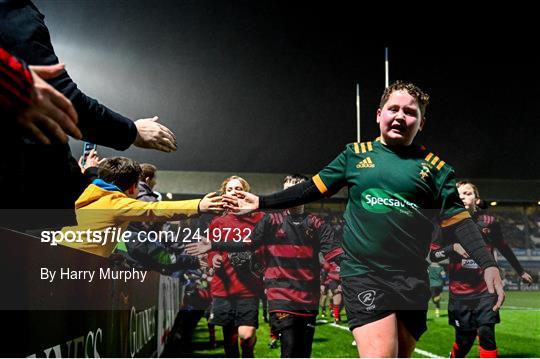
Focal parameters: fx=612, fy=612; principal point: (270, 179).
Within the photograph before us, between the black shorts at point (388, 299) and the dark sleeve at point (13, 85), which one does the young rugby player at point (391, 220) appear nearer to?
the black shorts at point (388, 299)

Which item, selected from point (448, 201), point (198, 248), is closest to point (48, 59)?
point (448, 201)

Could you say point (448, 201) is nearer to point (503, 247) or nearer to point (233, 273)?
point (233, 273)

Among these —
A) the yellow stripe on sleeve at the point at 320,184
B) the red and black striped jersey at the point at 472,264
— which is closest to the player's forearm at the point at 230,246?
the red and black striped jersey at the point at 472,264

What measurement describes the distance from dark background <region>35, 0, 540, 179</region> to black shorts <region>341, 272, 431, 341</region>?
569 cm

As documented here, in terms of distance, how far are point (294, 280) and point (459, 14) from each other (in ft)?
16.8

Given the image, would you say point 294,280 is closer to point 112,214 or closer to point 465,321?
point 112,214

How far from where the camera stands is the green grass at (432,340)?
26.4 feet

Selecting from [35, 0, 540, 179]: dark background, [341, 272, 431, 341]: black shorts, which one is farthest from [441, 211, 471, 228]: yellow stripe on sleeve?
[35, 0, 540, 179]: dark background

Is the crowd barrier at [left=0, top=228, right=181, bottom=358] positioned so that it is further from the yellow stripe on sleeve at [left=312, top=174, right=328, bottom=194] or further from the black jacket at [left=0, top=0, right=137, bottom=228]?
the yellow stripe on sleeve at [left=312, top=174, right=328, bottom=194]

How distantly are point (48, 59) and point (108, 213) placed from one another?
2059 mm

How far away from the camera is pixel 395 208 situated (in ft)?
10.3

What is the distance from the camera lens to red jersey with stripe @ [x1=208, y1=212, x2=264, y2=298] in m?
6.07

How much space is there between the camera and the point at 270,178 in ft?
76.3

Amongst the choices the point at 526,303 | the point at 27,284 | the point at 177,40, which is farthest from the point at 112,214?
the point at 526,303
